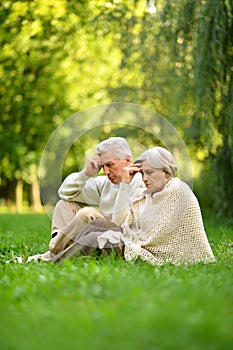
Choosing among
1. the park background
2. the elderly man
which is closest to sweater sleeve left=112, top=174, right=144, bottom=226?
the elderly man

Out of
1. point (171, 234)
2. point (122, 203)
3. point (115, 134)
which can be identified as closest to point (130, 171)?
point (122, 203)

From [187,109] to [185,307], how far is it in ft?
26.1

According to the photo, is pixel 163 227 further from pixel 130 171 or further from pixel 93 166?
pixel 93 166

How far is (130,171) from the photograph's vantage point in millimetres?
5582

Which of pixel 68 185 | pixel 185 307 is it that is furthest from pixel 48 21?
pixel 185 307

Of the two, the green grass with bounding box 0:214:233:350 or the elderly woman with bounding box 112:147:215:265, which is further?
the elderly woman with bounding box 112:147:215:265

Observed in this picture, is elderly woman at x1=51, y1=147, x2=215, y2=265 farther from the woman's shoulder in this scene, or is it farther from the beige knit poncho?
the woman's shoulder

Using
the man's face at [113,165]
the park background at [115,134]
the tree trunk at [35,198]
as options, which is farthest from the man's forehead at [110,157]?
the tree trunk at [35,198]

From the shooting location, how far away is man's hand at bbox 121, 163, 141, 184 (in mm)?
5516

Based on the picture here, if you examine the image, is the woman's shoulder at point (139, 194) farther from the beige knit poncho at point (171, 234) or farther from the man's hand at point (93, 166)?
the man's hand at point (93, 166)

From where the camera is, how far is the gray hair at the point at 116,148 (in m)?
5.69

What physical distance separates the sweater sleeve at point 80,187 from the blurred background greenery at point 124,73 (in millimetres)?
660

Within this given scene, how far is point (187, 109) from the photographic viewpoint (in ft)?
36.3

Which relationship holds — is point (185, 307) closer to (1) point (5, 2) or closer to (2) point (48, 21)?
(1) point (5, 2)
